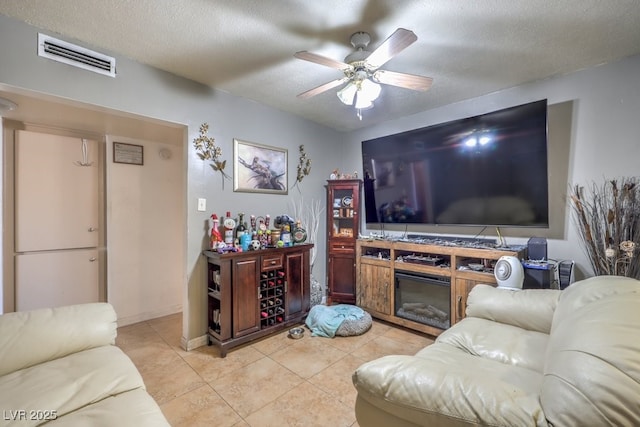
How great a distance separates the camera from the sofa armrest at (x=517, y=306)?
158 cm

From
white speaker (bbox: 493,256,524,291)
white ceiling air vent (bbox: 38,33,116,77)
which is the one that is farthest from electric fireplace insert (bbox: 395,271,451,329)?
white ceiling air vent (bbox: 38,33,116,77)

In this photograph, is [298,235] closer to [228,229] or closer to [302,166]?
[228,229]

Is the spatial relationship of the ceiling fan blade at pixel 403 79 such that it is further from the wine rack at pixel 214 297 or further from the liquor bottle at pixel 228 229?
the wine rack at pixel 214 297

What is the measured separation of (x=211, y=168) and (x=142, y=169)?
1257 mm

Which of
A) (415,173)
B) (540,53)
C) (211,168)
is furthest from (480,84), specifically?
(211,168)

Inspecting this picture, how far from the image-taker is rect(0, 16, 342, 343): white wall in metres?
1.74

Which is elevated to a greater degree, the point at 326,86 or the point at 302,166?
the point at 326,86

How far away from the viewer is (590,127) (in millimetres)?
2262

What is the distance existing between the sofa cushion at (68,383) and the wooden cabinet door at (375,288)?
2331 mm

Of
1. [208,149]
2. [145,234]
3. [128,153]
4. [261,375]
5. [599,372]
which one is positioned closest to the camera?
[599,372]

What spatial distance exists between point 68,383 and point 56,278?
255 cm

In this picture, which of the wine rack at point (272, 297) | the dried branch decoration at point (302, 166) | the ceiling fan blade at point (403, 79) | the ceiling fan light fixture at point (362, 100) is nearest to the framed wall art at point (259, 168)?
the dried branch decoration at point (302, 166)

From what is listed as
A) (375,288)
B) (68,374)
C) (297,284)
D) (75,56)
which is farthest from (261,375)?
(75,56)

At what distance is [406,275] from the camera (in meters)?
2.84
